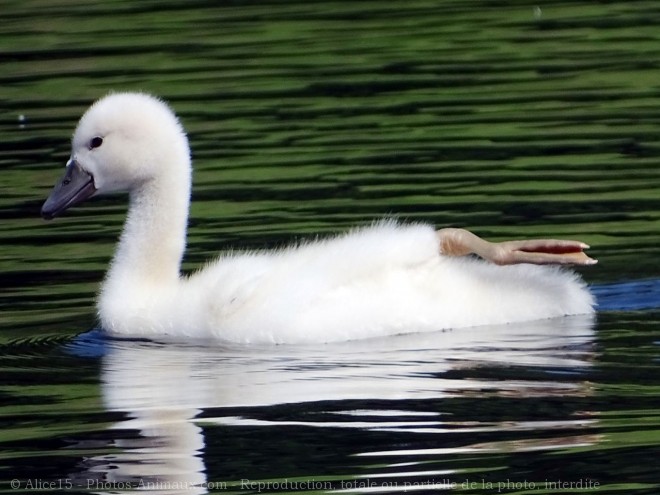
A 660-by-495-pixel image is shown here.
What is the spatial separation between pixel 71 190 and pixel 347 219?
1.97m

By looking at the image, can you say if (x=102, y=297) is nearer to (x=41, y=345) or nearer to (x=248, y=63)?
(x=41, y=345)

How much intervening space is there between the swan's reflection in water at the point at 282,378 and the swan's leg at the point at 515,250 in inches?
13.3

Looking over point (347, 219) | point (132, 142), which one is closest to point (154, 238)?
point (132, 142)

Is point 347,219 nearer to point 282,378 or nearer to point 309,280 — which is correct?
point 309,280

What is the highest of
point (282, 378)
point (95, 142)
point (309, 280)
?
point (95, 142)

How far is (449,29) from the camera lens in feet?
61.3

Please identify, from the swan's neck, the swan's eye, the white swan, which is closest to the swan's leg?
the white swan

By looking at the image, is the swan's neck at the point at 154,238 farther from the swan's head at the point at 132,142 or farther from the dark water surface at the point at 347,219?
the dark water surface at the point at 347,219

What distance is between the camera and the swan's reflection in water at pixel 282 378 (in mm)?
7754

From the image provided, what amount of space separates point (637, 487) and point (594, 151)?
6.55 meters

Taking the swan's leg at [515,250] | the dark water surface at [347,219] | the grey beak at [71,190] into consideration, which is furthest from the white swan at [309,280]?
the grey beak at [71,190]

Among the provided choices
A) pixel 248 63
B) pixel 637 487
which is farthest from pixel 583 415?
pixel 248 63

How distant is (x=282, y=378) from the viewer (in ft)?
29.0

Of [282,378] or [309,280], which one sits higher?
[309,280]
